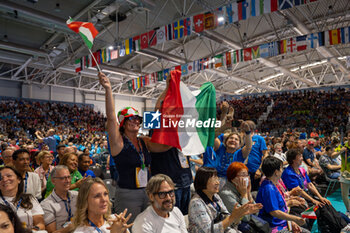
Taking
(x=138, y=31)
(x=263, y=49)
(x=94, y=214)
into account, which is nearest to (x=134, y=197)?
(x=94, y=214)

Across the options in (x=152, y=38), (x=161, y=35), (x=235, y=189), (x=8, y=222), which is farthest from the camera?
(x=152, y=38)

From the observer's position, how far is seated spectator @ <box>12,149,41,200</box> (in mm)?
2989

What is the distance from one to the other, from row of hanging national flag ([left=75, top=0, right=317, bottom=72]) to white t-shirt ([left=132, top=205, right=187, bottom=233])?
558 cm

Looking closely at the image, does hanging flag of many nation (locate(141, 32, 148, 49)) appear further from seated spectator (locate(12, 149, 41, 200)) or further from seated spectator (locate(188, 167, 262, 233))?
seated spectator (locate(188, 167, 262, 233))

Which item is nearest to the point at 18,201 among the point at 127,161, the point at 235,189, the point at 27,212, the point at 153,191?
the point at 27,212

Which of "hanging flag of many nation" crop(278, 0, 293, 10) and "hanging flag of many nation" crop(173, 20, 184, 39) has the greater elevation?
"hanging flag of many nation" crop(173, 20, 184, 39)

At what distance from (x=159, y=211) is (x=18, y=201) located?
1.33 meters

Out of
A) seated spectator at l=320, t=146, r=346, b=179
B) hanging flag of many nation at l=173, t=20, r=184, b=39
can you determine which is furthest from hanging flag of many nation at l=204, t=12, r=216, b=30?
seated spectator at l=320, t=146, r=346, b=179

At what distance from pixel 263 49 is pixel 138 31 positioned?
626 centimetres

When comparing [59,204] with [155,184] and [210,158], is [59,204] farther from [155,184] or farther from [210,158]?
[210,158]

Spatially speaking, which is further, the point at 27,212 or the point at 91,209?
the point at 27,212

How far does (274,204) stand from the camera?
2699 mm

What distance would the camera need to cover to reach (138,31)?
12375 millimetres

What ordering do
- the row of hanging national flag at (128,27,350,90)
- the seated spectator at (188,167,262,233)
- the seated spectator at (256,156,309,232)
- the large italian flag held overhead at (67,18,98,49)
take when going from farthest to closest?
the row of hanging national flag at (128,27,350,90) → the seated spectator at (256,156,309,232) → the large italian flag held overhead at (67,18,98,49) → the seated spectator at (188,167,262,233)
